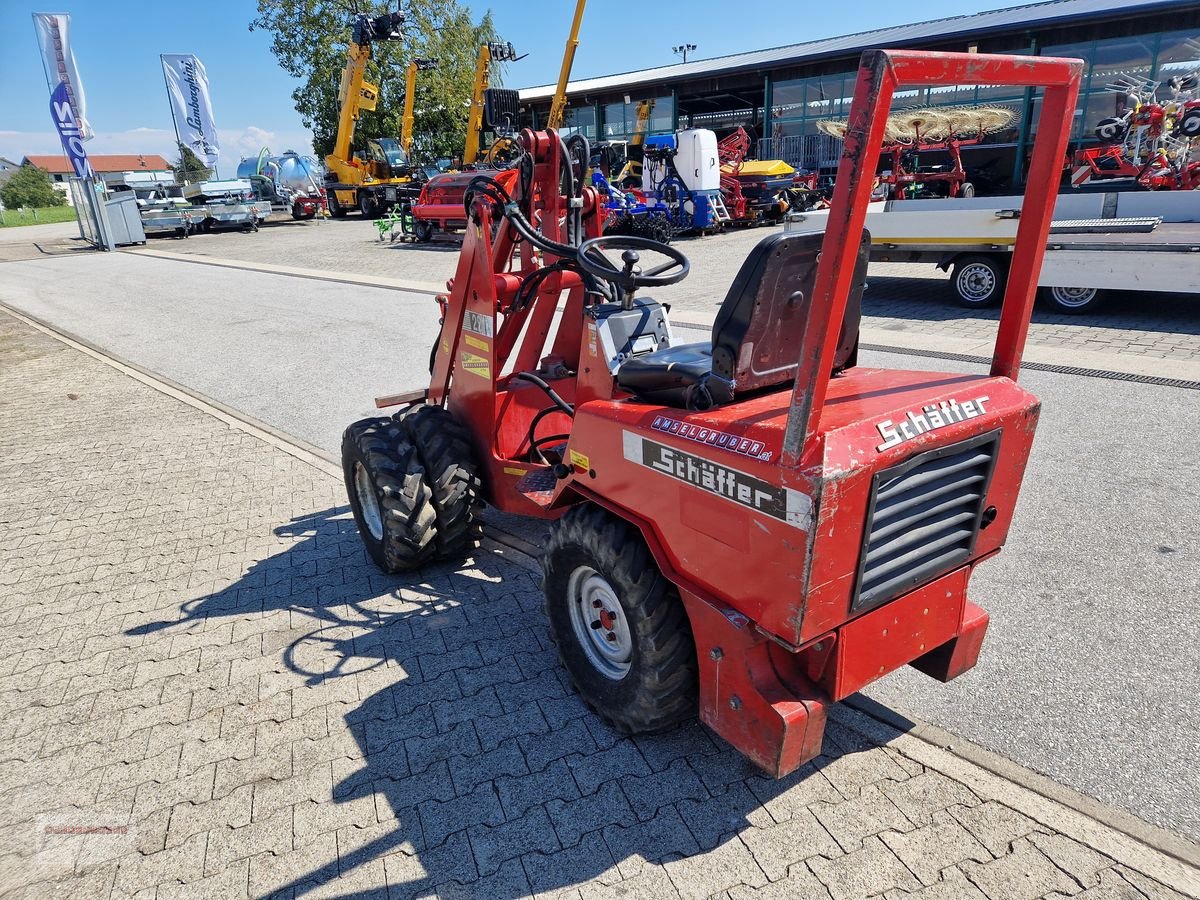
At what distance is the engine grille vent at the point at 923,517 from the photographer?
2344mm

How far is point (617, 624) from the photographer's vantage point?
3.07m

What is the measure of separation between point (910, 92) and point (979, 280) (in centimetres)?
1557

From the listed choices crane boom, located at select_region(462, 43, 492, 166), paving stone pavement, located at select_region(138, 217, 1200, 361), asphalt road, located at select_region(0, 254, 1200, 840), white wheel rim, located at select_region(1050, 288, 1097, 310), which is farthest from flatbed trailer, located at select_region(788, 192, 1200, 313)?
crane boom, located at select_region(462, 43, 492, 166)

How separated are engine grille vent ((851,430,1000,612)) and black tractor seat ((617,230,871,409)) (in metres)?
0.48

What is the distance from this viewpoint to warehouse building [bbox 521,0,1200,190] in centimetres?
2080

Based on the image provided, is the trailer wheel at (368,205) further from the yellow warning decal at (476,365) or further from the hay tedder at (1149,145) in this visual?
the yellow warning decal at (476,365)

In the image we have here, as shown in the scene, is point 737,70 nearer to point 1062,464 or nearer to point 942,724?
point 1062,464

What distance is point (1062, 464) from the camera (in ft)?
17.5

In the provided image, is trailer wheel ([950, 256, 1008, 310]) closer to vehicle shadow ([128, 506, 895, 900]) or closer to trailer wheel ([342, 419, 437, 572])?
vehicle shadow ([128, 506, 895, 900])

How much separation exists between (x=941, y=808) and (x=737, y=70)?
29.1 m

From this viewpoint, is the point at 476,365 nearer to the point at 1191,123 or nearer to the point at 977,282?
the point at 977,282

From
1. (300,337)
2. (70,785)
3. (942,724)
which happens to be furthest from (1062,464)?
(300,337)

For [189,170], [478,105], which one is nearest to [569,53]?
[478,105]

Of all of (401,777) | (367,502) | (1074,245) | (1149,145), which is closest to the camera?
(401,777)
